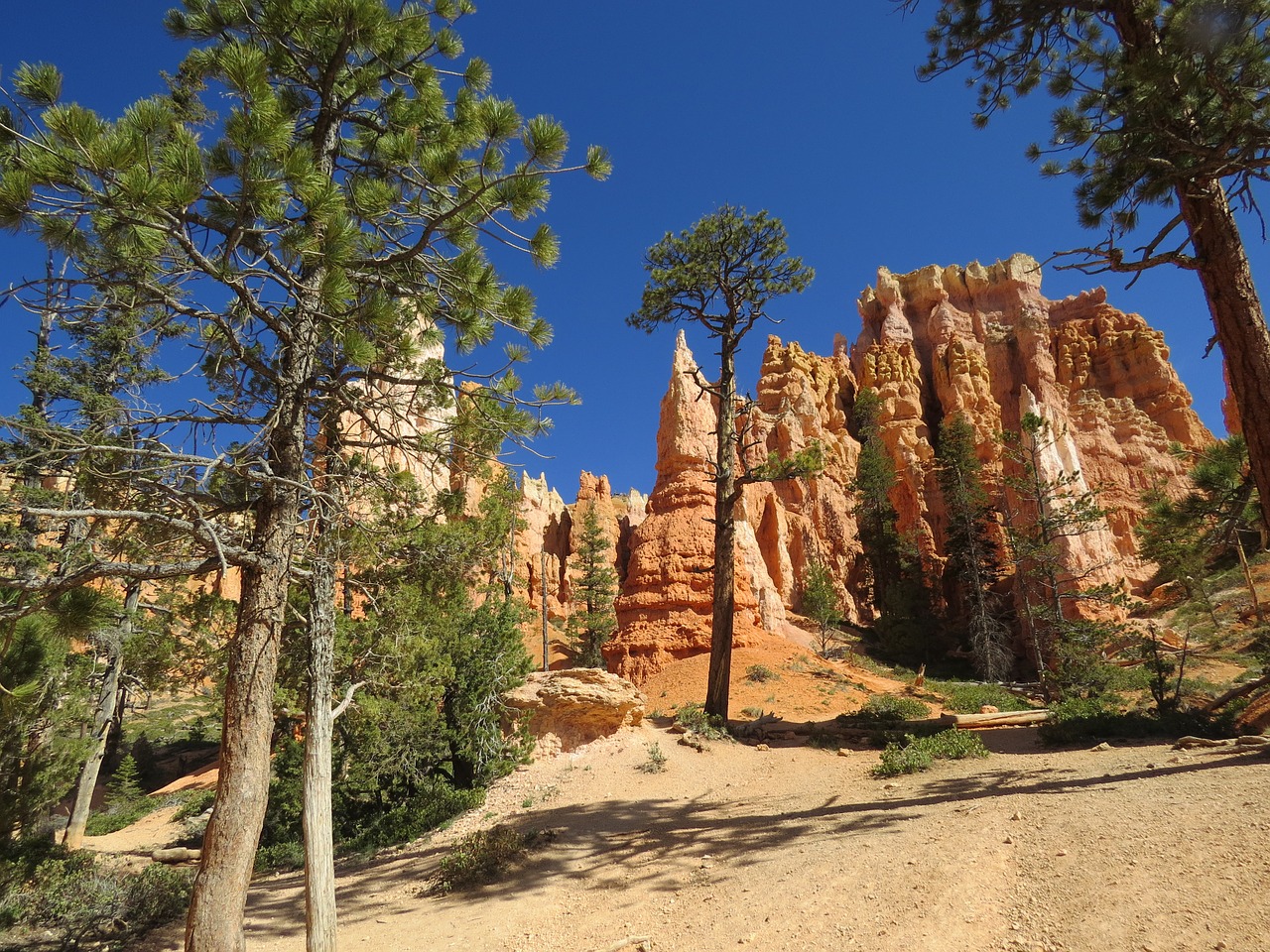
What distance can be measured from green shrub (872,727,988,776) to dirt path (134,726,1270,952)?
0.29 metres

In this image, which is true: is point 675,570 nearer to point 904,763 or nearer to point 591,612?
point 904,763

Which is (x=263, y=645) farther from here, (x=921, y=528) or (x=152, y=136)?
(x=921, y=528)

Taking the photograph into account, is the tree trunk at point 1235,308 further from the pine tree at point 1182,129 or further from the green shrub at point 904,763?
the green shrub at point 904,763

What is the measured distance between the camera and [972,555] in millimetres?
30672

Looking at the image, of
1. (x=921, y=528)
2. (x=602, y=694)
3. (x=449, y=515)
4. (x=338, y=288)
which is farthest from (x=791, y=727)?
(x=921, y=528)

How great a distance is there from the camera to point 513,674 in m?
12.7

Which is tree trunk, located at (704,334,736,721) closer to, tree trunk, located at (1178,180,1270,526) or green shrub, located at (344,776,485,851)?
green shrub, located at (344,776,485,851)

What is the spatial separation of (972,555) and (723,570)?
23.2m

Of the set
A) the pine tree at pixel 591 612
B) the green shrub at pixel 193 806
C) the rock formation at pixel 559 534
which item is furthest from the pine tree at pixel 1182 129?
the rock formation at pixel 559 534

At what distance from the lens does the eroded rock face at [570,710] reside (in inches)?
496

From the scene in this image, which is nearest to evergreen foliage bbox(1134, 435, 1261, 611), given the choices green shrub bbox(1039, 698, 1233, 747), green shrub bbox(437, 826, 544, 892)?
green shrub bbox(1039, 698, 1233, 747)

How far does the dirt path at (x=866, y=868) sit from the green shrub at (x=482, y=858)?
243mm

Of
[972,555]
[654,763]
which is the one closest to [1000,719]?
[654,763]

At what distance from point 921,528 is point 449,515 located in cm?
4057
